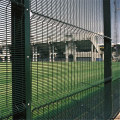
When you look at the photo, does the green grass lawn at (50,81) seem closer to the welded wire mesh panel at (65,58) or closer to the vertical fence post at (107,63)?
the welded wire mesh panel at (65,58)

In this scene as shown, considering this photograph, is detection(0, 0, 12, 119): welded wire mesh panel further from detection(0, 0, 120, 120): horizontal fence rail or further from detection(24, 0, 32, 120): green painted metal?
detection(24, 0, 32, 120): green painted metal

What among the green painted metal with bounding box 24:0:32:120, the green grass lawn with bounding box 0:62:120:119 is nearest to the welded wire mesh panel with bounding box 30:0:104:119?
the green grass lawn with bounding box 0:62:120:119

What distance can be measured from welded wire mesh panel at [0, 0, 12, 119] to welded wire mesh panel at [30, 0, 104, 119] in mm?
294

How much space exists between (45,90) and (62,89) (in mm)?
398

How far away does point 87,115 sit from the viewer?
132 inches

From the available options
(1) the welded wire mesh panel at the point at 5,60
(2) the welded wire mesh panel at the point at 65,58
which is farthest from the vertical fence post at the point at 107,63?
(1) the welded wire mesh panel at the point at 5,60

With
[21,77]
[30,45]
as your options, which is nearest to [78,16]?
[30,45]

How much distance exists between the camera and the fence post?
188 centimetres

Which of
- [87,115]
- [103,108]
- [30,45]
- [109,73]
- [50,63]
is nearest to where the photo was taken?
[30,45]

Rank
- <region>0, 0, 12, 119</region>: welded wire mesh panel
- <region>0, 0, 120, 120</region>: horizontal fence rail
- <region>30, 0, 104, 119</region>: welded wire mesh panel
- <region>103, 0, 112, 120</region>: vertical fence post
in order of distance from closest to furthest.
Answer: <region>0, 0, 12, 119</region>: welded wire mesh panel
<region>0, 0, 120, 120</region>: horizontal fence rail
<region>30, 0, 104, 119</region>: welded wire mesh panel
<region>103, 0, 112, 120</region>: vertical fence post

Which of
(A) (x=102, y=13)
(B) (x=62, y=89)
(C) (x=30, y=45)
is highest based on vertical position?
(A) (x=102, y=13)

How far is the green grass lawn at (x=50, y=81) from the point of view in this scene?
1827 millimetres

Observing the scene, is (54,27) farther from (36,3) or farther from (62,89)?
(62,89)

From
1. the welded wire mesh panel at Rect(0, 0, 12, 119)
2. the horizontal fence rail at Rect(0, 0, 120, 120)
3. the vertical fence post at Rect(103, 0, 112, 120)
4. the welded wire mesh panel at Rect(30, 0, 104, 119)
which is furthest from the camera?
the vertical fence post at Rect(103, 0, 112, 120)
